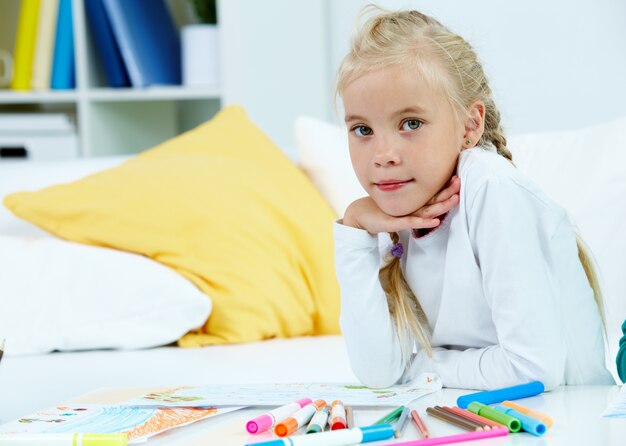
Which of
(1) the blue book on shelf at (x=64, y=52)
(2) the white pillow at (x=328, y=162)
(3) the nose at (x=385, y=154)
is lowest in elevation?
(2) the white pillow at (x=328, y=162)

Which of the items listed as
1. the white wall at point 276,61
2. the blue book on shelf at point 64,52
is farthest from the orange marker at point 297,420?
the blue book on shelf at point 64,52

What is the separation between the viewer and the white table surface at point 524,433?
0.69m

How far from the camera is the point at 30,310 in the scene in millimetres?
1523

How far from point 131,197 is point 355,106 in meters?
0.83

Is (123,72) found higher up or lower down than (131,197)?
higher up

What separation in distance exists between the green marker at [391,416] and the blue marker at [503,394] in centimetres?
6

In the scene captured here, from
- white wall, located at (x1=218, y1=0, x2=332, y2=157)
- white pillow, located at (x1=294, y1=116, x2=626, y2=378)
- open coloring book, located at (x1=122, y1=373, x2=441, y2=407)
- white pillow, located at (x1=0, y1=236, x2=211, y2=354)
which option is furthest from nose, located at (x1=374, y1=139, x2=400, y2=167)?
white wall, located at (x1=218, y1=0, x2=332, y2=157)

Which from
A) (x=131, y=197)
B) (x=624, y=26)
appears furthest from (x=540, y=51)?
(x=131, y=197)

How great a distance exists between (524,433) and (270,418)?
7.5 inches

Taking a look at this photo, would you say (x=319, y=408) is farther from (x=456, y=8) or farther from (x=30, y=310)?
(x=456, y=8)

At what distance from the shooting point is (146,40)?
2.61 metres

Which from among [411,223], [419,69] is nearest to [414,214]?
[411,223]

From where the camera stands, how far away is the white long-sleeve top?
0.88 meters

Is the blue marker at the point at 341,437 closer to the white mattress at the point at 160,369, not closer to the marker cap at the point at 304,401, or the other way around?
the marker cap at the point at 304,401
